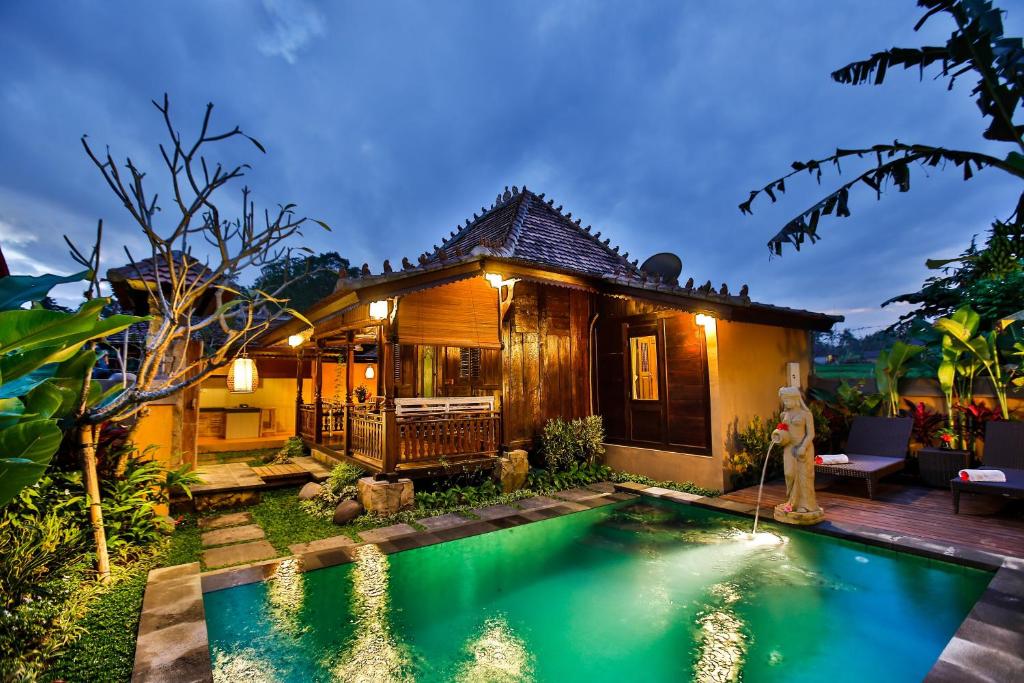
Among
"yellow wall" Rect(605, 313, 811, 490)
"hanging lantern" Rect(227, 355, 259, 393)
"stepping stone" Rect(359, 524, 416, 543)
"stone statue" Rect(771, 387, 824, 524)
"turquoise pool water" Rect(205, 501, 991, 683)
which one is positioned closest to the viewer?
"turquoise pool water" Rect(205, 501, 991, 683)

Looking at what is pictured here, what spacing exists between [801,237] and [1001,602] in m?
5.23

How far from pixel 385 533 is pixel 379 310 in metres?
3.77

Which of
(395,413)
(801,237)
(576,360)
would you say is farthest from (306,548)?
(801,237)

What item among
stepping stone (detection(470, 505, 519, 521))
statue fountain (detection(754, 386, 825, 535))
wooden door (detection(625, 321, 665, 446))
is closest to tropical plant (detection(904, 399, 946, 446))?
statue fountain (detection(754, 386, 825, 535))

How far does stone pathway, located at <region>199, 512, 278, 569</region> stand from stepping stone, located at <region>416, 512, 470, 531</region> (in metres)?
2.09

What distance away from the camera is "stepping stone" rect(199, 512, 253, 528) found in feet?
23.5

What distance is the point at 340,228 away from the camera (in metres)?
146

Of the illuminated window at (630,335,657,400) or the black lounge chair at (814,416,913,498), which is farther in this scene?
the illuminated window at (630,335,657,400)

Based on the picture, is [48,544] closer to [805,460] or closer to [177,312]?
[177,312]

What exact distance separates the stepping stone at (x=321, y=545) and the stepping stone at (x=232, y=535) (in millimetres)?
882

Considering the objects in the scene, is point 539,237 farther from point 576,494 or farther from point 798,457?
point 798,457

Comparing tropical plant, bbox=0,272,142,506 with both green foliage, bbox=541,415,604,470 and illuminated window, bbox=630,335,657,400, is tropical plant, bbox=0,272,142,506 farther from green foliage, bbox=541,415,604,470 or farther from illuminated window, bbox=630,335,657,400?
illuminated window, bbox=630,335,657,400

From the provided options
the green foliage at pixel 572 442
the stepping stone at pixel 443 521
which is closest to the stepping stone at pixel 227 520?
the stepping stone at pixel 443 521

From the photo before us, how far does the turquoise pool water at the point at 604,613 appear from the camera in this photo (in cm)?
357
